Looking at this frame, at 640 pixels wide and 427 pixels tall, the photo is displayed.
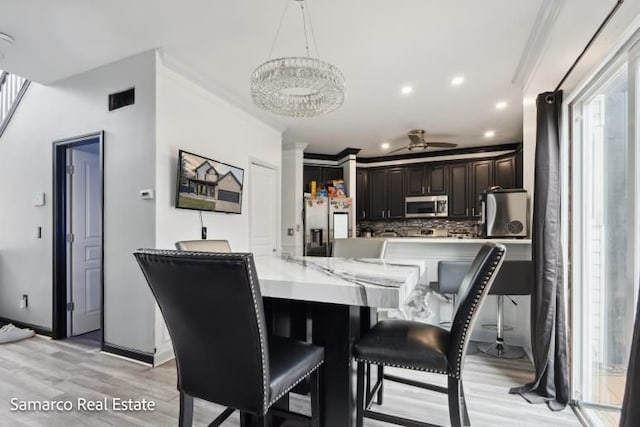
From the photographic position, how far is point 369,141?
5.52 m

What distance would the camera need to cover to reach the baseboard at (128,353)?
2707 millimetres

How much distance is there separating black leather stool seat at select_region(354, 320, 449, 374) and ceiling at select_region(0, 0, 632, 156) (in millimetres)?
2007

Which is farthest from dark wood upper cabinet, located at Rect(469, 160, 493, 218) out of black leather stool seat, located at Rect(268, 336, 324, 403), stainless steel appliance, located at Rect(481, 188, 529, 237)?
black leather stool seat, located at Rect(268, 336, 324, 403)

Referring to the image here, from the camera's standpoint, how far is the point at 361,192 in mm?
6727

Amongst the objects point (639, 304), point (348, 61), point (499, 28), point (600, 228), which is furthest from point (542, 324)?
point (348, 61)

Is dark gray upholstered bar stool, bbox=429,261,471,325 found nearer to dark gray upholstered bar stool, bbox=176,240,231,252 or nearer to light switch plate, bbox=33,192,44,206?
dark gray upholstered bar stool, bbox=176,240,231,252

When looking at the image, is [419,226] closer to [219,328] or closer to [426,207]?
[426,207]

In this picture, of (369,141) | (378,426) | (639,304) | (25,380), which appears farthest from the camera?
(369,141)

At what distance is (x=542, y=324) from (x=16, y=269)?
16.2ft

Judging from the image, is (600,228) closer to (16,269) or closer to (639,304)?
(639,304)

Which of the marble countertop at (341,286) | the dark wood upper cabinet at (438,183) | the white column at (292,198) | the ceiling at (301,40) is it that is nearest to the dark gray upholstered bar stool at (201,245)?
the marble countertop at (341,286)

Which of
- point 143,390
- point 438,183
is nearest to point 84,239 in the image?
point 143,390

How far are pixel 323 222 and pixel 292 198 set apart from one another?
67 centimetres

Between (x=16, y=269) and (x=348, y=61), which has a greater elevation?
(x=348, y=61)
